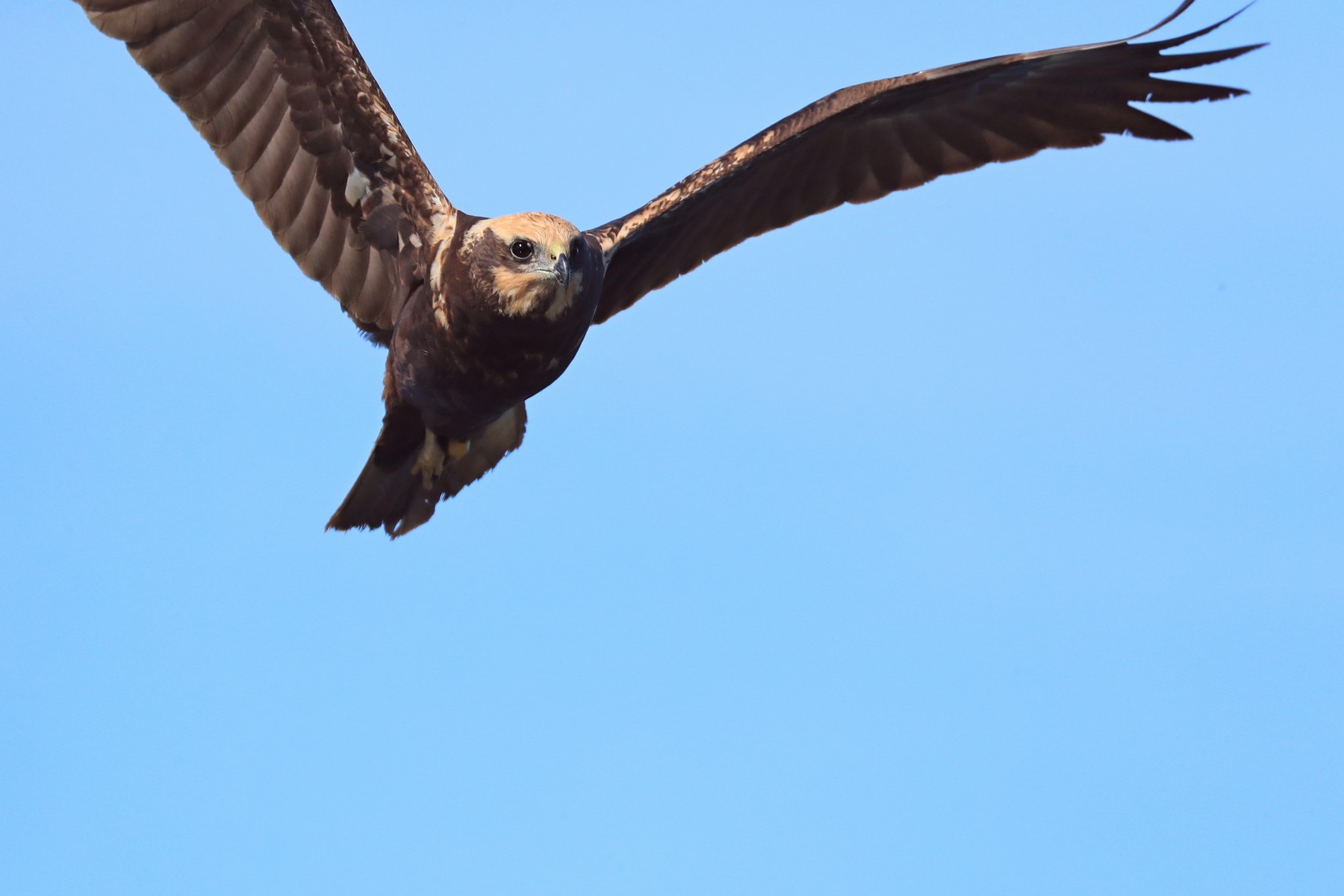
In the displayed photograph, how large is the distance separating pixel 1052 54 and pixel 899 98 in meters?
0.94

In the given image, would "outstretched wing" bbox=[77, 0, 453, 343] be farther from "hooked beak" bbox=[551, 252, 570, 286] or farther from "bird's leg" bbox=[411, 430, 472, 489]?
"hooked beak" bbox=[551, 252, 570, 286]

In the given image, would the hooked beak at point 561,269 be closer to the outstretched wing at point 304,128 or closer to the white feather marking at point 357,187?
the outstretched wing at point 304,128

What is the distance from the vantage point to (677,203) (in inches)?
327

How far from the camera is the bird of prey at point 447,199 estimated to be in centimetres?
736

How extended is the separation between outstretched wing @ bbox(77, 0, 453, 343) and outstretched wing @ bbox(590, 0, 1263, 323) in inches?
42.8

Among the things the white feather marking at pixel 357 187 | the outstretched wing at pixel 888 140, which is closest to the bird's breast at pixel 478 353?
the white feather marking at pixel 357 187

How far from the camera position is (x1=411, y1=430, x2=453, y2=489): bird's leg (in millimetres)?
8500

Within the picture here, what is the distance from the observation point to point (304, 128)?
26.6ft

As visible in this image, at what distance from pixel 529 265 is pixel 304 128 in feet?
5.93

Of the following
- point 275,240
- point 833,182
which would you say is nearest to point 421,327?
point 275,240

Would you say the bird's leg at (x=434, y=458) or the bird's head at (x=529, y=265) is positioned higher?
the bird's head at (x=529, y=265)

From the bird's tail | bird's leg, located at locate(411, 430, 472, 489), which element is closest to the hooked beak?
the bird's tail

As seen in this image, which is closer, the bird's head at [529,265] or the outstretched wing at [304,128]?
the bird's head at [529,265]

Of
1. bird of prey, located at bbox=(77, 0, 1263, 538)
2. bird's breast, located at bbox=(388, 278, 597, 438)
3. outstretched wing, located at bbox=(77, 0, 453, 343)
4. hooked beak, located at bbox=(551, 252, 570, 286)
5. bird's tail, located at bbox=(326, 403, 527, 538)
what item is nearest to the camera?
hooked beak, located at bbox=(551, 252, 570, 286)
